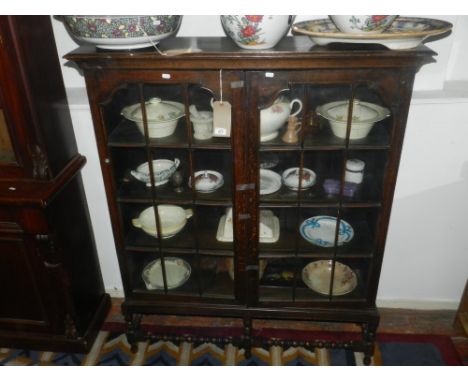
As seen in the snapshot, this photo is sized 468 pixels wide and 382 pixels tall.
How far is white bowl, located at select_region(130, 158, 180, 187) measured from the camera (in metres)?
1.65

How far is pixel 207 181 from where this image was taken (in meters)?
1.68

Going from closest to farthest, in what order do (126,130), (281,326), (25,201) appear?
(25,201)
(126,130)
(281,326)

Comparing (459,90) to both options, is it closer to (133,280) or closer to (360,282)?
(360,282)

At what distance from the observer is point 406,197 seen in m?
1.86

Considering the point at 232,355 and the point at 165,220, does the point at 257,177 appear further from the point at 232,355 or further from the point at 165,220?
the point at 232,355

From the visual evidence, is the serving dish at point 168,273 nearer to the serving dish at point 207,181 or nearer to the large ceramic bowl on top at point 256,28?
the serving dish at point 207,181

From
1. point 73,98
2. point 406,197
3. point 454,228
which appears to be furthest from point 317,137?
point 73,98

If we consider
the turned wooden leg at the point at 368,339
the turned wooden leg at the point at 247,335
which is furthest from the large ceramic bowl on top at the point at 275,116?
the turned wooden leg at the point at 368,339

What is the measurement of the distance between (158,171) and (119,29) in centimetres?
55

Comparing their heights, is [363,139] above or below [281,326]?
above

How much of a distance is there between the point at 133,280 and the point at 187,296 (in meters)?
0.24

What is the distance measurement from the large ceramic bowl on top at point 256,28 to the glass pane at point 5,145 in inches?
33.5

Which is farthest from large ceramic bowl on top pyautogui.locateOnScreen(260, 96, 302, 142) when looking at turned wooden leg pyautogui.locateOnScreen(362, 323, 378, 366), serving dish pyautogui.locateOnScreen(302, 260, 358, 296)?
turned wooden leg pyautogui.locateOnScreen(362, 323, 378, 366)

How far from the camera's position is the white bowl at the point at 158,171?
1.65m
